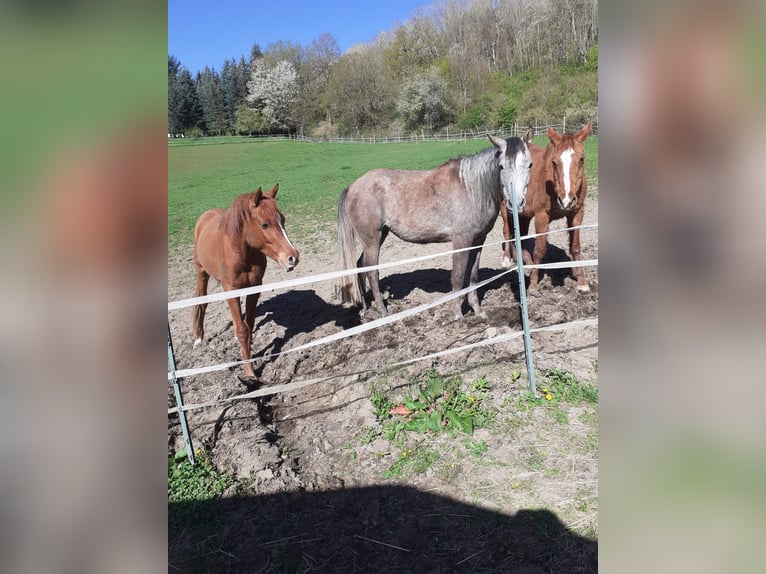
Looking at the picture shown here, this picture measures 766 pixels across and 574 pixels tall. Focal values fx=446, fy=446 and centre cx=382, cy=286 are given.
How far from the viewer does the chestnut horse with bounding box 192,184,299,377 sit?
3.55 meters

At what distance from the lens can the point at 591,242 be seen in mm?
6855

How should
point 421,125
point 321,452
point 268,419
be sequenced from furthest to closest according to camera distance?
point 421,125, point 268,419, point 321,452

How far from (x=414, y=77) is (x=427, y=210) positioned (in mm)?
34106

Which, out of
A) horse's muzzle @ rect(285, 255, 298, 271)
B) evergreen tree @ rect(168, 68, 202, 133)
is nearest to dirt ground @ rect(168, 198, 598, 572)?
horse's muzzle @ rect(285, 255, 298, 271)

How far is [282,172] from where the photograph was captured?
20062 mm

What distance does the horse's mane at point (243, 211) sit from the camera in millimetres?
3562

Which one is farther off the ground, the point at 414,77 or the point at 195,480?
the point at 414,77

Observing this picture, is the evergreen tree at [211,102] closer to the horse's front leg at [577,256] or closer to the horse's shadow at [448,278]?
the horse's shadow at [448,278]

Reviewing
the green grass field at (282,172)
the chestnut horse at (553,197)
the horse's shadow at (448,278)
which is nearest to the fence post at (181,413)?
the horse's shadow at (448,278)

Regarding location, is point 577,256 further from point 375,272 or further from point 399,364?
point 399,364

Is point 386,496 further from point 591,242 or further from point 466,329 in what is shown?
point 591,242

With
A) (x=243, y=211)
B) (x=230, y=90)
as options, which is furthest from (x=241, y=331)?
(x=230, y=90)
